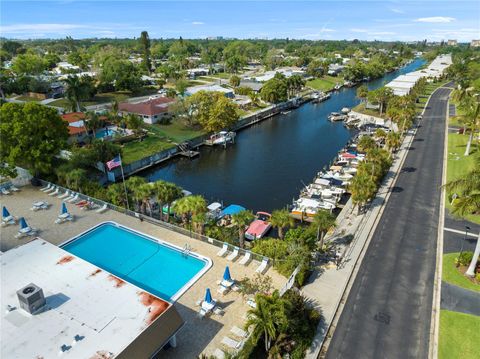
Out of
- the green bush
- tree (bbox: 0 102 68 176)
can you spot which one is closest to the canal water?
tree (bbox: 0 102 68 176)

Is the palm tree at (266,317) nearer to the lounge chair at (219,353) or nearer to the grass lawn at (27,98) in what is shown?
the lounge chair at (219,353)

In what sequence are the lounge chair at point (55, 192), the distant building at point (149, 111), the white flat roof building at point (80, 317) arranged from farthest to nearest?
the distant building at point (149, 111) → the lounge chair at point (55, 192) → the white flat roof building at point (80, 317)

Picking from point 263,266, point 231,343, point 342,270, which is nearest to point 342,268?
point 342,270

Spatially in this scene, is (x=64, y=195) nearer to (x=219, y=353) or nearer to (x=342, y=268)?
(x=219, y=353)

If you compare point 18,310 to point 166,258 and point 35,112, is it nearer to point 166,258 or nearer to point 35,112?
point 166,258

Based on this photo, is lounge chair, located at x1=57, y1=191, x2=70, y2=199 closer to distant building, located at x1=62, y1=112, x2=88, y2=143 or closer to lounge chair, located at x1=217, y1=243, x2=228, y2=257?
distant building, located at x1=62, y1=112, x2=88, y2=143

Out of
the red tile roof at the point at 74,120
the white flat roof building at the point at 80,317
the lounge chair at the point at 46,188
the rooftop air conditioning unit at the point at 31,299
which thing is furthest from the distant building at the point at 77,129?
the rooftop air conditioning unit at the point at 31,299
